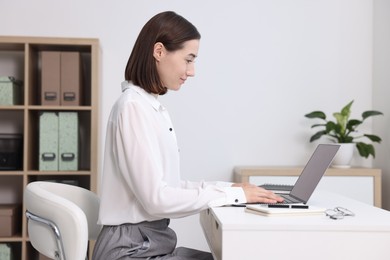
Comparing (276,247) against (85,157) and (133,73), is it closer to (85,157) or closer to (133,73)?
(133,73)

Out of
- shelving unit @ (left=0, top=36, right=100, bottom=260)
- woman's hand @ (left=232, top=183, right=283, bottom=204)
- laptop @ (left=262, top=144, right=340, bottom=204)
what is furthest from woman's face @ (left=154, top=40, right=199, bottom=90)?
shelving unit @ (left=0, top=36, right=100, bottom=260)

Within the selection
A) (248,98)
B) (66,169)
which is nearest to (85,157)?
(66,169)

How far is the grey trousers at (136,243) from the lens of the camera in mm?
1679

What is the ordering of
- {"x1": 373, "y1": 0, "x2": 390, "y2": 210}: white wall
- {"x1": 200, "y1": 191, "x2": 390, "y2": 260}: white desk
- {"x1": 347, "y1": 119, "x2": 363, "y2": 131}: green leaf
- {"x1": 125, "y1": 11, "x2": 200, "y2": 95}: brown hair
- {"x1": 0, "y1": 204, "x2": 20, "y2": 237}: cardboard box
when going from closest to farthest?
{"x1": 200, "y1": 191, "x2": 390, "y2": 260}: white desk < {"x1": 125, "y1": 11, "x2": 200, "y2": 95}: brown hair < {"x1": 0, "y1": 204, "x2": 20, "y2": 237}: cardboard box < {"x1": 347, "y1": 119, "x2": 363, "y2": 131}: green leaf < {"x1": 373, "y1": 0, "x2": 390, "y2": 210}: white wall

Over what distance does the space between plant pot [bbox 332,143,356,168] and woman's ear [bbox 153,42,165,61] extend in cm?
216

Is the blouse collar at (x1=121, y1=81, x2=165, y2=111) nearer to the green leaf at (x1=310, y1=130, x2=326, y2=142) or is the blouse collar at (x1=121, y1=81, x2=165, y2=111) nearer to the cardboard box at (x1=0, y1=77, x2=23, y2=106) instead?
the cardboard box at (x1=0, y1=77, x2=23, y2=106)

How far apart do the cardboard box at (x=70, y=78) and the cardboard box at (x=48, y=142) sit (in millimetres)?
137

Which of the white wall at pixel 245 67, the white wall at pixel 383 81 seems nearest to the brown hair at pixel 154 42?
the white wall at pixel 245 67

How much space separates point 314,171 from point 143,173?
63cm

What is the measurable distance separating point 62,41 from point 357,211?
2.30 m

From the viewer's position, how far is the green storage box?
351 cm

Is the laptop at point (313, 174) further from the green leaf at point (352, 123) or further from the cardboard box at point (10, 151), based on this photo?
the cardboard box at point (10, 151)

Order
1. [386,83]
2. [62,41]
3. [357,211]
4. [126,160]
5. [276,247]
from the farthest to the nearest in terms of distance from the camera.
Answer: [386,83] → [62,41] → [357,211] → [126,160] → [276,247]

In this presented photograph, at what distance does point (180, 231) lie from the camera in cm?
391
